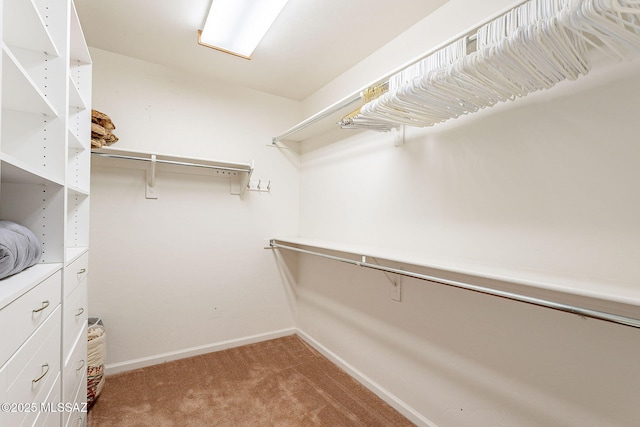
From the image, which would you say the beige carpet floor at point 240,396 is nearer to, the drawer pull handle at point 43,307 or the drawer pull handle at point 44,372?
the drawer pull handle at point 44,372

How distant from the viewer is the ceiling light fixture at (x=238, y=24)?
165 centimetres

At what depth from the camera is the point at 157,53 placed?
2281 millimetres

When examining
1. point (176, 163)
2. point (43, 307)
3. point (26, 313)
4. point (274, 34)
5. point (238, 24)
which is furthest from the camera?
point (176, 163)

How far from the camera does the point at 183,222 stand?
255 centimetres

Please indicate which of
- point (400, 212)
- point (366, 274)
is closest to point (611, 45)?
point (400, 212)

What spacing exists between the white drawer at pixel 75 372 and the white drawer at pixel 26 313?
35 cm

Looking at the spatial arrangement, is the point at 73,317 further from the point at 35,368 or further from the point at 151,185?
the point at 151,185

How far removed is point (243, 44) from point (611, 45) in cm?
188

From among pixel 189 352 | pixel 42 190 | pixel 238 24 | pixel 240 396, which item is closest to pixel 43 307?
pixel 42 190

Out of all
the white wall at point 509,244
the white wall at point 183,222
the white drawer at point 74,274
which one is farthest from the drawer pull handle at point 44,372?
the white wall at point 509,244

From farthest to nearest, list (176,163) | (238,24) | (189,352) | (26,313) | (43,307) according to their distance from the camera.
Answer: (189,352)
(176,163)
(238,24)
(43,307)
(26,313)

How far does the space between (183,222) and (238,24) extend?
1.57 metres

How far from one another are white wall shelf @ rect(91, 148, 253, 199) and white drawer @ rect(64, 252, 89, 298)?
33.1 inches

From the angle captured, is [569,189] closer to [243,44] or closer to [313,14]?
[313,14]
